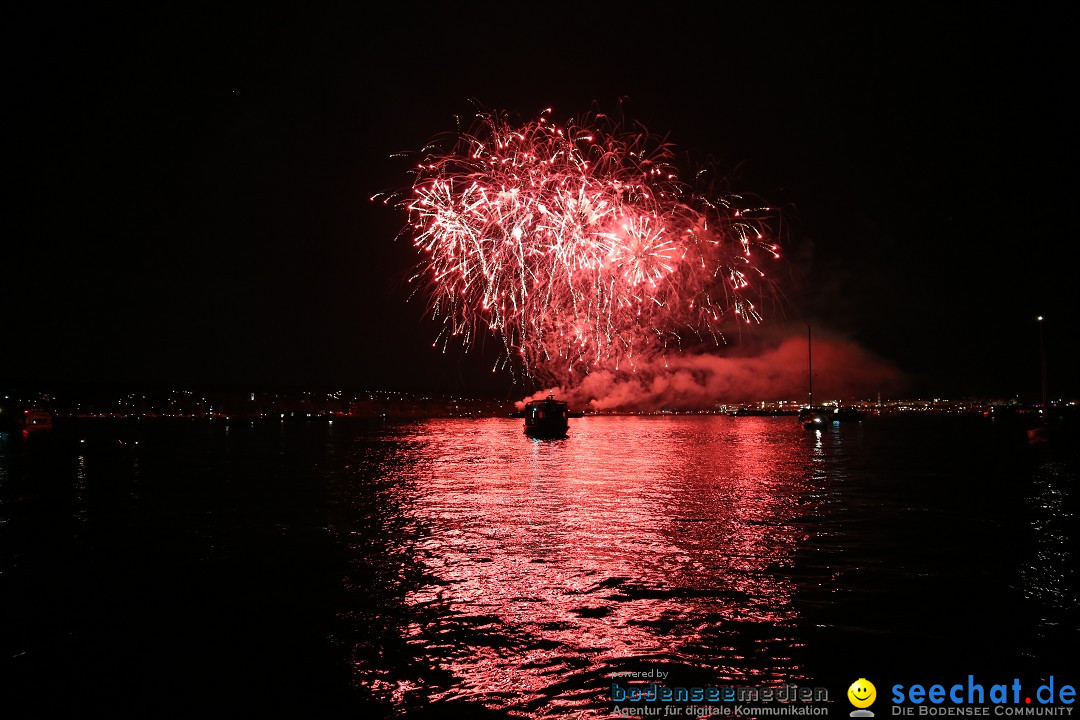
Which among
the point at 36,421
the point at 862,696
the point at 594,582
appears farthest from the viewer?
the point at 36,421

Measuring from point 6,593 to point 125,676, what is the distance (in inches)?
152

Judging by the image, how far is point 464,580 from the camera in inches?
367

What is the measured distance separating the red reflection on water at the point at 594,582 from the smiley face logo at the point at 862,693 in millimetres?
426

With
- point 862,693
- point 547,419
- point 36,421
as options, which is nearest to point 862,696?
point 862,693

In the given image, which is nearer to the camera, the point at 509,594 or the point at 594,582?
the point at 509,594

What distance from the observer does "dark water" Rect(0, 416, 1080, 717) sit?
239 inches

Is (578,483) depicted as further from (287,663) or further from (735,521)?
(287,663)

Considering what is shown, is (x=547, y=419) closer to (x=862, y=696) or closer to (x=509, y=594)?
(x=509, y=594)

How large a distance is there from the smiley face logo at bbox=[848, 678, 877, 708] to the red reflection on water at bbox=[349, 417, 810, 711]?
1.40 feet

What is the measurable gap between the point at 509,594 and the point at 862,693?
395cm

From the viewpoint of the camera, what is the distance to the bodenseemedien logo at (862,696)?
18.1ft

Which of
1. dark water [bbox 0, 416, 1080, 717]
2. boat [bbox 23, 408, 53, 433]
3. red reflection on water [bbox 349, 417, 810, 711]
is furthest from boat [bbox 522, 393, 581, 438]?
boat [bbox 23, 408, 53, 433]

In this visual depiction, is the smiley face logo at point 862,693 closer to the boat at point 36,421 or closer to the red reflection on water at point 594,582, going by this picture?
the red reflection on water at point 594,582

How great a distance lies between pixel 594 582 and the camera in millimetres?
9070
